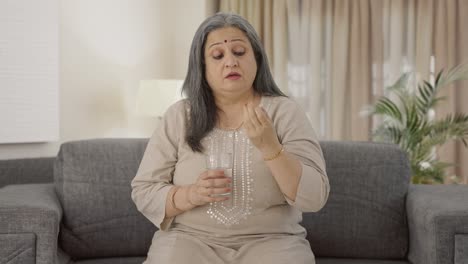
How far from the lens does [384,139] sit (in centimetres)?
470

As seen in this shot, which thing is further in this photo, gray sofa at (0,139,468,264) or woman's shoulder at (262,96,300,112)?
gray sofa at (0,139,468,264)

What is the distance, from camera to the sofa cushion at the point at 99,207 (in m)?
2.59

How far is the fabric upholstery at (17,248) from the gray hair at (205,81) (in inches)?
22.1

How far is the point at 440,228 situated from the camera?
2.17 m

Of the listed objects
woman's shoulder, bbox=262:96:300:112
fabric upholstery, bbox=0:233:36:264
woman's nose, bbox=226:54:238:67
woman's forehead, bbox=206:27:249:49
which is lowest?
fabric upholstery, bbox=0:233:36:264

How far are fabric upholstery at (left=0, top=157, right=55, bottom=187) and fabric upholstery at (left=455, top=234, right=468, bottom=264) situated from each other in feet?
6.33

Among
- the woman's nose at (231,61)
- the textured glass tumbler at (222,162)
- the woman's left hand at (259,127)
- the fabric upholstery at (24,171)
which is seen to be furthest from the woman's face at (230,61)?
the fabric upholstery at (24,171)

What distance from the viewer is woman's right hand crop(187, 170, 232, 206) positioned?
1908 millimetres

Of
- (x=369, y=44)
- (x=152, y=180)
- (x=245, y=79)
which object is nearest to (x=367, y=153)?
(x=245, y=79)

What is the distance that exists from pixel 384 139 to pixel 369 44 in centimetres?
99

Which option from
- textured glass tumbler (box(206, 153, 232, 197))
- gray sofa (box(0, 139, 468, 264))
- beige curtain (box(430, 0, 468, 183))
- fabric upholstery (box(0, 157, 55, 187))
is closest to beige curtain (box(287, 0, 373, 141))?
Result: beige curtain (box(430, 0, 468, 183))

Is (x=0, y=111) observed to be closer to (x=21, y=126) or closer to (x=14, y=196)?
(x=21, y=126)

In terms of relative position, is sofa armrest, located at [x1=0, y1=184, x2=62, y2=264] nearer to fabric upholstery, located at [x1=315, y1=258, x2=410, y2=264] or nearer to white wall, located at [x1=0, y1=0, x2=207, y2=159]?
fabric upholstery, located at [x1=315, y1=258, x2=410, y2=264]

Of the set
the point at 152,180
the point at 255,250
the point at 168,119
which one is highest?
the point at 168,119
